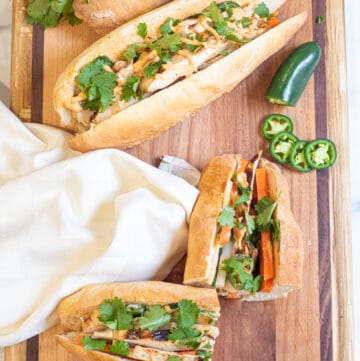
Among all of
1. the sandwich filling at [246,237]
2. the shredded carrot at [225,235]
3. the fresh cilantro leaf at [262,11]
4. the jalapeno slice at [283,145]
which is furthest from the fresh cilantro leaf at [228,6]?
the shredded carrot at [225,235]

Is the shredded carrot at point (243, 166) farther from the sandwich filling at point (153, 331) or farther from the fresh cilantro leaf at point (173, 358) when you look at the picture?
the fresh cilantro leaf at point (173, 358)

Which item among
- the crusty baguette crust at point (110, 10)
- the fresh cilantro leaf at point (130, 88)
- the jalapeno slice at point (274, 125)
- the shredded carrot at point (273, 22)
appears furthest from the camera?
the jalapeno slice at point (274, 125)

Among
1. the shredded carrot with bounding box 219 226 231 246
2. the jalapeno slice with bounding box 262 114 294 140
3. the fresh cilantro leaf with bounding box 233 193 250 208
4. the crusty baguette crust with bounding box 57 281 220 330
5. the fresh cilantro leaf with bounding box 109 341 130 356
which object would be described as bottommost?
the fresh cilantro leaf with bounding box 109 341 130 356

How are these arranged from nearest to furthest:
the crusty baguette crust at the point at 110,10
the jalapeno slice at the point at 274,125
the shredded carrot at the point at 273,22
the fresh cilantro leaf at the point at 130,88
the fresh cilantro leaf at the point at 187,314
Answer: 1. the fresh cilantro leaf at the point at 187,314
2. the fresh cilantro leaf at the point at 130,88
3. the crusty baguette crust at the point at 110,10
4. the shredded carrot at the point at 273,22
5. the jalapeno slice at the point at 274,125

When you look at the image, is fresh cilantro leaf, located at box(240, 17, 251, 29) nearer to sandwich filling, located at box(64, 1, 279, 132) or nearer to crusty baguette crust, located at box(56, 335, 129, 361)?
sandwich filling, located at box(64, 1, 279, 132)

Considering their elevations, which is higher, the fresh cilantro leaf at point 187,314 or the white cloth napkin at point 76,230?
the white cloth napkin at point 76,230

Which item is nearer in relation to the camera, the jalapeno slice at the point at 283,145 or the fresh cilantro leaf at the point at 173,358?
the fresh cilantro leaf at the point at 173,358

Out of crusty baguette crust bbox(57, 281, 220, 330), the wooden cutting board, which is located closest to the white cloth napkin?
crusty baguette crust bbox(57, 281, 220, 330)
